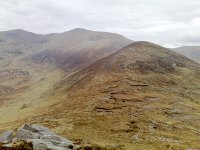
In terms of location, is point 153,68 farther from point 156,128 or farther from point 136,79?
point 156,128

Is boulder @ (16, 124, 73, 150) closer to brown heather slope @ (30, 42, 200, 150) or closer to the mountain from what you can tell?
the mountain

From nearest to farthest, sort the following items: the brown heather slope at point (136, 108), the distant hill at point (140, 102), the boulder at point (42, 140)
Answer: the boulder at point (42, 140), the brown heather slope at point (136, 108), the distant hill at point (140, 102)

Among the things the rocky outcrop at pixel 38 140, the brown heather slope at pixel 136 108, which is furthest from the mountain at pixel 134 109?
the rocky outcrop at pixel 38 140

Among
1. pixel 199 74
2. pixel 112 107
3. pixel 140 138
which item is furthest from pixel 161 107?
pixel 199 74

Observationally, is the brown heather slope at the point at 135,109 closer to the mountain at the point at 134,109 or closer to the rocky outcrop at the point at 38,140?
the mountain at the point at 134,109

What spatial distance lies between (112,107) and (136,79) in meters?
26.2

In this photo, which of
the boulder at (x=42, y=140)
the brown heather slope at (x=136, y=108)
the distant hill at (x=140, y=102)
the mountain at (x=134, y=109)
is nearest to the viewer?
the boulder at (x=42, y=140)

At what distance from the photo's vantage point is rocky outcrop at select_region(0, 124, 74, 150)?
1215 inches

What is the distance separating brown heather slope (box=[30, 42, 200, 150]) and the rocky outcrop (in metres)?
6.49

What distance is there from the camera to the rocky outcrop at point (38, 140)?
30859 millimetres

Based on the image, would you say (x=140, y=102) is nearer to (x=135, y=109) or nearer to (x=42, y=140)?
(x=135, y=109)

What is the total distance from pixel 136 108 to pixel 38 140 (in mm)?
37460

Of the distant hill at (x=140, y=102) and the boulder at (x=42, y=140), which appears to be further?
the distant hill at (x=140, y=102)

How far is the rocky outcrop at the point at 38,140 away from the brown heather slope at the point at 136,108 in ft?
21.3
